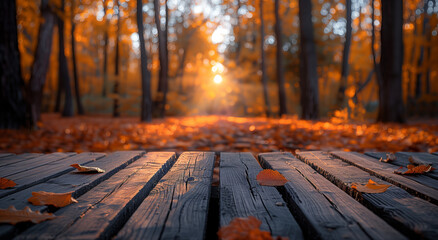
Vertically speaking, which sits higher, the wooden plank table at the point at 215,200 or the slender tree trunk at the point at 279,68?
the slender tree trunk at the point at 279,68

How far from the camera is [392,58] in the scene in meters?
7.20

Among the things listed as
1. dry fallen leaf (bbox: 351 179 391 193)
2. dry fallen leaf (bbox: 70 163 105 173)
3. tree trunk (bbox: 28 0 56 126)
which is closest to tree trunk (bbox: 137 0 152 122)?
tree trunk (bbox: 28 0 56 126)

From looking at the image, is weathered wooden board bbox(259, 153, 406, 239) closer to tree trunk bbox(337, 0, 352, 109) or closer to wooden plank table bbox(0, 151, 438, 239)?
wooden plank table bbox(0, 151, 438, 239)

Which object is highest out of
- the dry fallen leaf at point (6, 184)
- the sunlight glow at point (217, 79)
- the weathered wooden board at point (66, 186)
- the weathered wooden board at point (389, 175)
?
the sunlight glow at point (217, 79)

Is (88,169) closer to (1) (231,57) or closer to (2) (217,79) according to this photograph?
(2) (217,79)

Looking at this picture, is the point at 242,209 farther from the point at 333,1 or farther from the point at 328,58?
the point at 328,58

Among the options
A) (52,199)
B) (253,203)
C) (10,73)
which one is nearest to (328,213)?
(253,203)

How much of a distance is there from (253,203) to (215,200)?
0.46m

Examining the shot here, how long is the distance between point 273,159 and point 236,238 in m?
1.28

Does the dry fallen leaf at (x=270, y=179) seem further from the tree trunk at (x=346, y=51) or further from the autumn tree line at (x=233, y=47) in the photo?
the tree trunk at (x=346, y=51)

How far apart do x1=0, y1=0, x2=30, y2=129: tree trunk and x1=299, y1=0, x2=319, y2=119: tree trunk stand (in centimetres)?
736

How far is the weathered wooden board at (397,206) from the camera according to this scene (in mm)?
972

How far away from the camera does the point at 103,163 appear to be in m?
1.96

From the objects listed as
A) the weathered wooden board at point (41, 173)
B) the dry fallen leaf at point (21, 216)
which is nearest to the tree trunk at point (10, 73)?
the weathered wooden board at point (41, 173)
